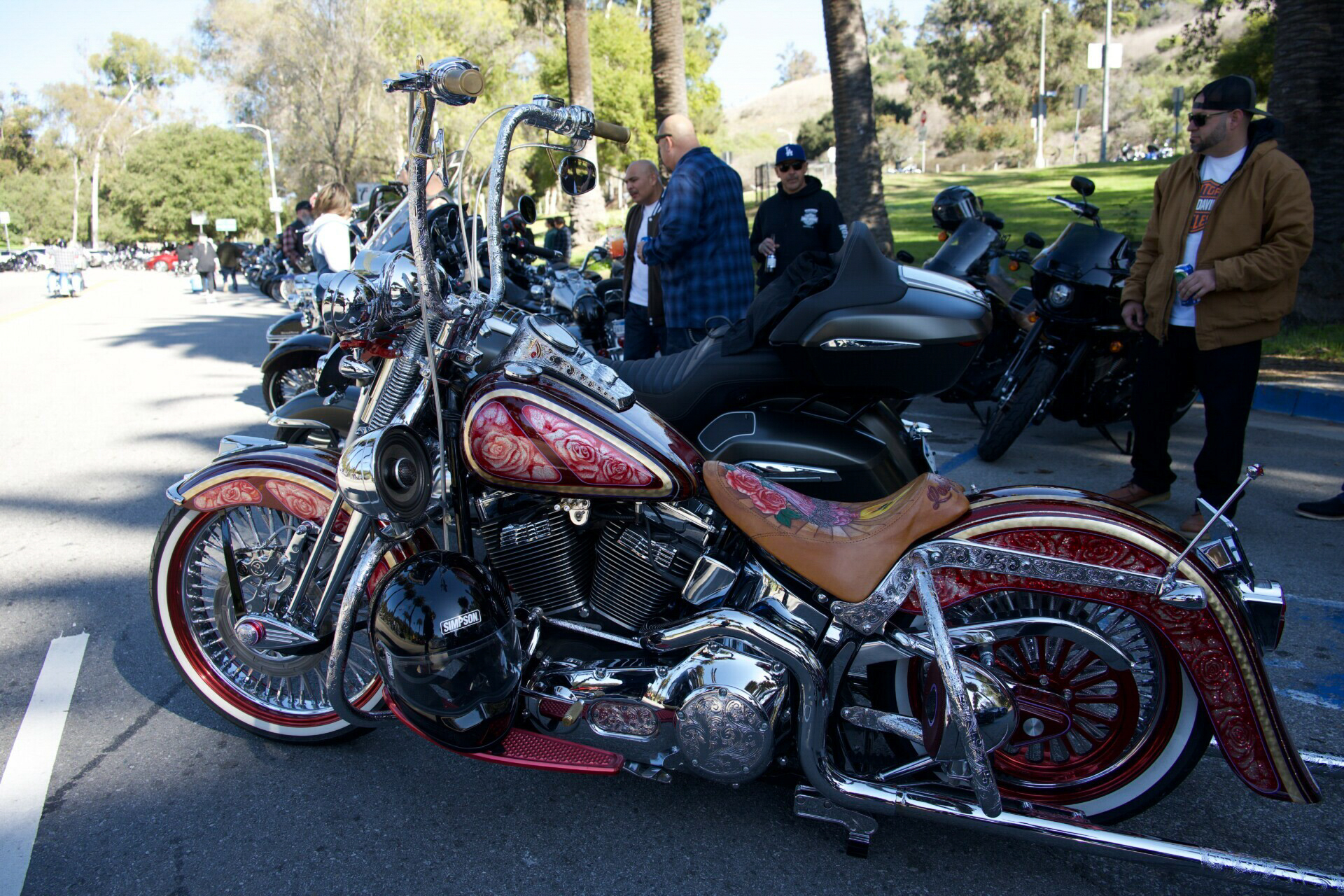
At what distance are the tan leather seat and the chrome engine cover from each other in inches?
10.1

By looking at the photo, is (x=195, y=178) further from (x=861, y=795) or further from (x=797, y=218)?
(x=861, y=795)

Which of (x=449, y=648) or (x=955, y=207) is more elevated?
(x=955, y=207)

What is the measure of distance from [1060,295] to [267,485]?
464cm

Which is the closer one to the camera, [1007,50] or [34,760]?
[34,760]

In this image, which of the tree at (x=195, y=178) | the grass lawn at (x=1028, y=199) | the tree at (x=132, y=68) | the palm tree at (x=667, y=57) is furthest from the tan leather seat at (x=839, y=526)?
the tree at (x=132, y=68)

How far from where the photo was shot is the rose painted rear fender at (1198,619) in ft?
6.33

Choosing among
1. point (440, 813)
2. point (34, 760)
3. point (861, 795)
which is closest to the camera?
point (861, 795)

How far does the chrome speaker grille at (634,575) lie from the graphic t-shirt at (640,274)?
4.09 m

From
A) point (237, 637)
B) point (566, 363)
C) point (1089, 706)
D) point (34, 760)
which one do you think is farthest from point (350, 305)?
point (1089, 706)

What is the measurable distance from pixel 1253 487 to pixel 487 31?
37.9m

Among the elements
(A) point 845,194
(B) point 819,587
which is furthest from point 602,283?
Result: (B) point 819,587

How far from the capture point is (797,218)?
6.57 metres

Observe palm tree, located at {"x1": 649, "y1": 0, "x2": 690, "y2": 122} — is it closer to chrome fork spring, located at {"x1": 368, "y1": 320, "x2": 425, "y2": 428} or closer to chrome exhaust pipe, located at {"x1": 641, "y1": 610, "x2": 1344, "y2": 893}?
chrome fork spring, located at {"x1": 368, "y1": 320, "x2": 425, "y2": 428}

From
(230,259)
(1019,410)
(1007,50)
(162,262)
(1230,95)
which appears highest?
(1007,50)
